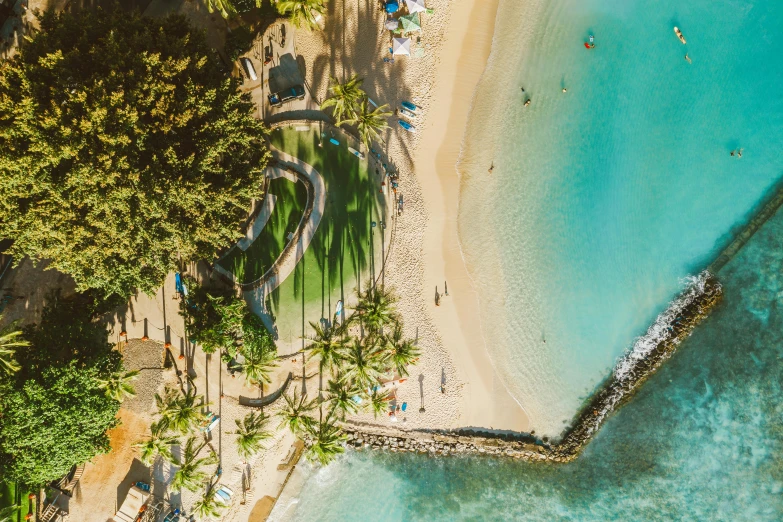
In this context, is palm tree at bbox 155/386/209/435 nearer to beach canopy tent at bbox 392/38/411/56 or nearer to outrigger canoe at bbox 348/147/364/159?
outrigger canoe at bbox 348/147/364/159

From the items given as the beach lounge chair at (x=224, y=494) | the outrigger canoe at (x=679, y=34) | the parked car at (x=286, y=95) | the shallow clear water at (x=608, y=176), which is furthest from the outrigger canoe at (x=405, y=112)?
the beach lounge chair at (x=224, y=494)

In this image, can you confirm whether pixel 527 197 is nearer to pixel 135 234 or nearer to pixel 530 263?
pixel 530 263

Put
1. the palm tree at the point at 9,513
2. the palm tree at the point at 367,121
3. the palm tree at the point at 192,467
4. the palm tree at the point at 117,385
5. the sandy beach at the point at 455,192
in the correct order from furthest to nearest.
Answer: the sandy beach at the point at 455,192, the palm tree at the point at 192,467, the palm tree at the point at 367,121, the palm tree at the point at 9,513, the palm tree at the point at 117,385

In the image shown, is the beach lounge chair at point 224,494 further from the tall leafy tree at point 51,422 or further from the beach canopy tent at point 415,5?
the beach canopy tent at point 415,5

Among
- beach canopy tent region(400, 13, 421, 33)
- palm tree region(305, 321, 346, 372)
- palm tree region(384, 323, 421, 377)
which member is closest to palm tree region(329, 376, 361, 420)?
palm tree region(305, 321, 346, 372)

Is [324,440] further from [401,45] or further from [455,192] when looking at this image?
[401,45]
